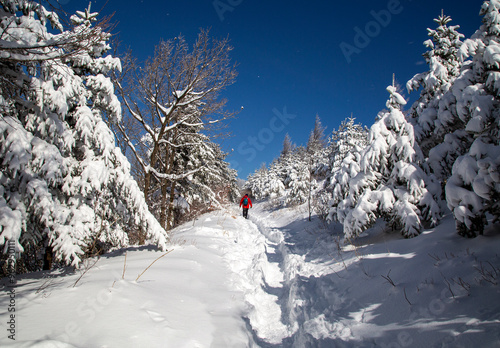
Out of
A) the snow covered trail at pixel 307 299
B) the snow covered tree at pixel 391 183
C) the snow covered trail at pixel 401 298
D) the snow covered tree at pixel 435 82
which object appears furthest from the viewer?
the snow covered tree at pixel 435 82

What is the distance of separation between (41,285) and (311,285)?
4.93 meters

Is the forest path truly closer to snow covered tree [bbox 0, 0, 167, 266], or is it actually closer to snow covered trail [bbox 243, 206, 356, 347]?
snow covered trail [bbox 243, 206, 356, 347]

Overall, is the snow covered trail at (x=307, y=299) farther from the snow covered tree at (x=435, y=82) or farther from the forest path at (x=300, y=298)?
the snow covered tree at (x=435, y=82)

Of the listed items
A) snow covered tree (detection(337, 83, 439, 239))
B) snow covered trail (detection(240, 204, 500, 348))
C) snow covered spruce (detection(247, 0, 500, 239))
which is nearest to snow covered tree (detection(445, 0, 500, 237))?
snow covered spruce (detection(247, 0, 500, 239))

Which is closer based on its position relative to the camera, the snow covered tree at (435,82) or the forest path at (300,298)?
the forest path at (300,298)

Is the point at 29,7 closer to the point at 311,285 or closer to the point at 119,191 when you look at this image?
the point at 119,191

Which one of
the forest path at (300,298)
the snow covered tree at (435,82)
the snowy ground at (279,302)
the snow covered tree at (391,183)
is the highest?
the snow covered tree at (435,82)

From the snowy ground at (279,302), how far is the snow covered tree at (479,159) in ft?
1.70

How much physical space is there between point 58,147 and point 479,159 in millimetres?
7766

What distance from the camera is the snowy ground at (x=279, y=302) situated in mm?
2367

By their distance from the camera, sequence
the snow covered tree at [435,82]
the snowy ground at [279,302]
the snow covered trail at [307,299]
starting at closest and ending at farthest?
the snowy ground at [279,302], the snow covered trail at [307,299], the snow covered tree at [435,82]

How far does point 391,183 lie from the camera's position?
6285 mm

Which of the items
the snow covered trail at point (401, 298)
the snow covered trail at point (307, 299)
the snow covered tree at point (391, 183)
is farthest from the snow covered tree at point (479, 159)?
the snow covered trail at point (307, 299)

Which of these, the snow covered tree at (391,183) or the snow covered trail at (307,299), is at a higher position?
the snow covered tree at (391,183)
